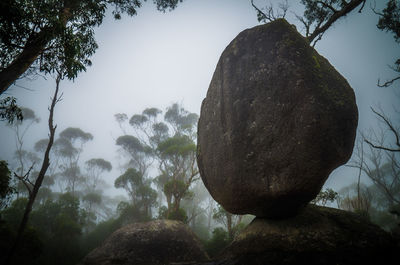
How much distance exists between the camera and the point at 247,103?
20.3 ft

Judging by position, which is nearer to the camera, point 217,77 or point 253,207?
point 253,207

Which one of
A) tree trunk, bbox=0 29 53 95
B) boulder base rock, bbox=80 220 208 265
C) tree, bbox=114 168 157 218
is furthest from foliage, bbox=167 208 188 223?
tree trunk, bbox=0 29 53 95

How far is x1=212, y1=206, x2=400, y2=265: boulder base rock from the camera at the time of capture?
4.02 metres

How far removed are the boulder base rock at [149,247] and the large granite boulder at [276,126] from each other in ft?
18.6

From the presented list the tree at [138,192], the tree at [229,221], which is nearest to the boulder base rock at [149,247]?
the tree at [229,221]

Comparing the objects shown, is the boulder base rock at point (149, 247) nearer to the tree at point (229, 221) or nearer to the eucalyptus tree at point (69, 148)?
the tree at point (229, 221)

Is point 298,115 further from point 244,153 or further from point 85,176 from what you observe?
point 85,176

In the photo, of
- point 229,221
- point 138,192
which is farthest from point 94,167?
point 229,221

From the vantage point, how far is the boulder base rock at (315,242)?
4023 mm

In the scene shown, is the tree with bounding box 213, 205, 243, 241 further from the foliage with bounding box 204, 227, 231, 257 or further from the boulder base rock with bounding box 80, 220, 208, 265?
the boulder base rock with bounding box 80, 220, 208, 265

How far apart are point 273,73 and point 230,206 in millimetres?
4788

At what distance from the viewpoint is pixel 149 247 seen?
10039mm

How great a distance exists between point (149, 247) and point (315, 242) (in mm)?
8791

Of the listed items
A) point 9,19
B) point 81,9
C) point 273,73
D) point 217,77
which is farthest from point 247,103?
point 81,9
